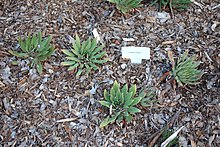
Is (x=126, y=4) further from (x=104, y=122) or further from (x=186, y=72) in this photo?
(x=104, y=122)

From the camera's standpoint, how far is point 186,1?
286 centimetres

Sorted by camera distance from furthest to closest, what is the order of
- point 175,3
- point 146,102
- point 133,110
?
point 175,3
point 146,102
point 133,110

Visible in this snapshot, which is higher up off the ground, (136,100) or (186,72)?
(186,72)

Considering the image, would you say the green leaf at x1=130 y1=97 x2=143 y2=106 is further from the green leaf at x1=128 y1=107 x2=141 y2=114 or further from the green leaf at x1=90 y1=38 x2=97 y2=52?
the green leaf at x1=90 y1=38 x2=97 y2=52

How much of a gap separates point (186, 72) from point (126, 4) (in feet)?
2.43

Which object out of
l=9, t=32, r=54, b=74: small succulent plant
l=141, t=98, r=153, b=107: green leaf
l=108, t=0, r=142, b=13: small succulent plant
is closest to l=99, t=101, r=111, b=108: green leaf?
→ l=141, t=98, r=153, b=107: green leaf

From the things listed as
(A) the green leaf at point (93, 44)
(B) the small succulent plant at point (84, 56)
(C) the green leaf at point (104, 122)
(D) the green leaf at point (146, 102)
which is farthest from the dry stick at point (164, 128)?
(A) the green leaf at point (93, 44)

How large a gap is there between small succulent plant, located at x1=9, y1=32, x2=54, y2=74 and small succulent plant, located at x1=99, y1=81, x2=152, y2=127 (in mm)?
536

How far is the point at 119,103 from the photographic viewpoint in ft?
7.82

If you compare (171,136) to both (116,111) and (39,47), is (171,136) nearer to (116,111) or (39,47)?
(116,111)

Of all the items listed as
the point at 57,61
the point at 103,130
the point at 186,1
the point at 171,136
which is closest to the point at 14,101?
the point at 57,61

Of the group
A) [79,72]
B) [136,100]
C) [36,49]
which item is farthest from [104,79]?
[36,49]

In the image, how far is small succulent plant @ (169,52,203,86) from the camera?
2.50m

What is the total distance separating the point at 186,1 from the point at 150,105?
0.98 metres
